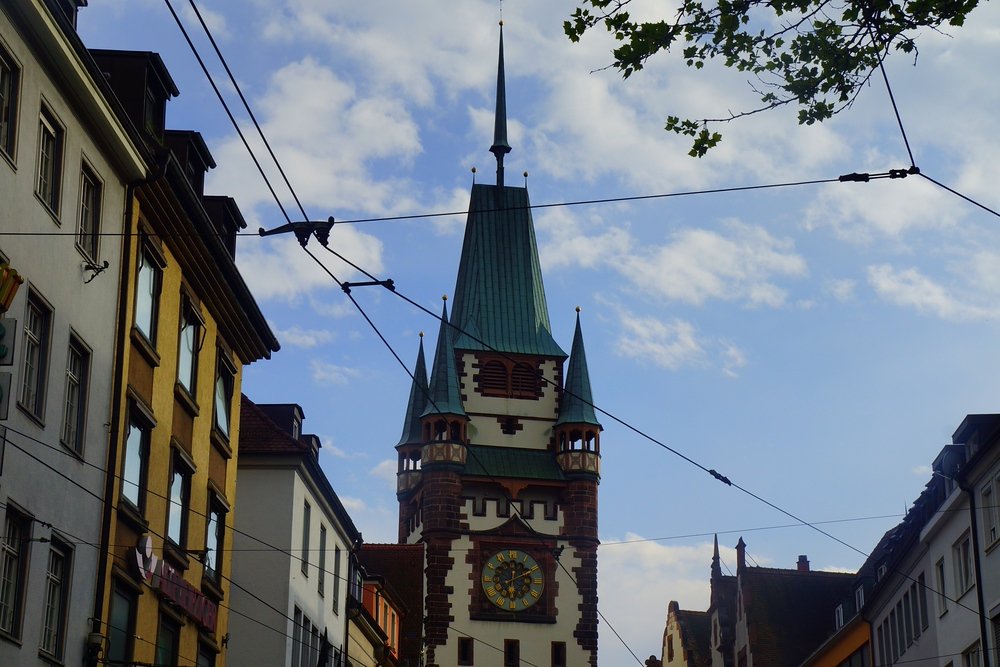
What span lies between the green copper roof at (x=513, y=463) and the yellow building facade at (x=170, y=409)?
51334 millimetres

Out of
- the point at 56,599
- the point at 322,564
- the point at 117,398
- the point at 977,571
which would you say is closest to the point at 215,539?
the point at 117,398

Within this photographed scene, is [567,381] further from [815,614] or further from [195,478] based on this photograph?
[195,478]

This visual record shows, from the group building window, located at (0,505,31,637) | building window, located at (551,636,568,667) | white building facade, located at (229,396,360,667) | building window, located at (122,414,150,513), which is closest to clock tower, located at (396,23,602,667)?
building window, located at (551,636,568,667)

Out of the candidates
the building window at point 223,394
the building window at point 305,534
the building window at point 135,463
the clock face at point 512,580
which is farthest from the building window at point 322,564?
the clock face at point 512,580

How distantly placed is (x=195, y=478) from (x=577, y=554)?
176ft

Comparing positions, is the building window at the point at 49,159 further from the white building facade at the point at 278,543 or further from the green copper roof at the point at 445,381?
the green copper roof at the point at 445,381

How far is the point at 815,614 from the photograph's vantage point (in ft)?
218

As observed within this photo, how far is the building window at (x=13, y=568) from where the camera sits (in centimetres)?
2030

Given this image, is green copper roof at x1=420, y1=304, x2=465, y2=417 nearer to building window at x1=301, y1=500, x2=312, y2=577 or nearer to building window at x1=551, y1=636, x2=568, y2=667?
building window at x1=551, y1=636, x2=568, y2=667

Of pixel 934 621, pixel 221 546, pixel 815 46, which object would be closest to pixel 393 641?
pixel 934 621

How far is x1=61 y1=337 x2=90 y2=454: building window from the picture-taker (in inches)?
894

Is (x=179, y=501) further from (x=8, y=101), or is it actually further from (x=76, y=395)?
(x=8, y=101)

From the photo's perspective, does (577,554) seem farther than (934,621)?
Yes

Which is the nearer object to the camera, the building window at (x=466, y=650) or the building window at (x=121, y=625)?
the building window at (x=121, y=625)
